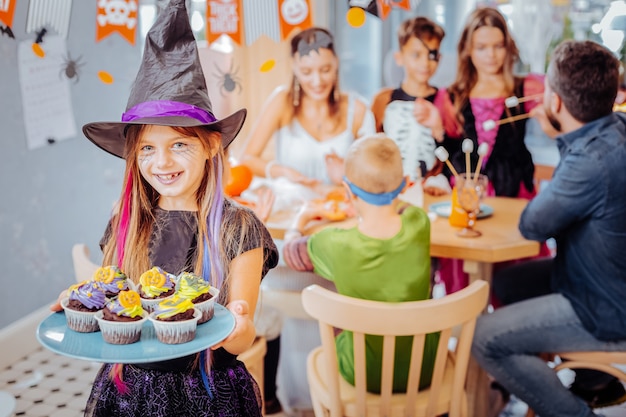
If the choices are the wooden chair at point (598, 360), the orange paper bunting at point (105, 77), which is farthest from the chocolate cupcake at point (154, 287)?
the wooden chair at point (598, 360)

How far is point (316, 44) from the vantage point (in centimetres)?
240

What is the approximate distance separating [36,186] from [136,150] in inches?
63.9

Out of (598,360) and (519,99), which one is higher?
(519,99)

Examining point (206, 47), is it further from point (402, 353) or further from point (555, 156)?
point (555, 156)

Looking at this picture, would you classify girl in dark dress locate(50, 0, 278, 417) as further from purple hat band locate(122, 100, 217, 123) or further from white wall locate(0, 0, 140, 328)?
white wall locate(0, 0, 140, 328)

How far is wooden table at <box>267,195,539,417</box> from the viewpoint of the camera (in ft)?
6.70

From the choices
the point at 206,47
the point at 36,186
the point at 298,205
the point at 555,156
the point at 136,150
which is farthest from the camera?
the point at 555,156

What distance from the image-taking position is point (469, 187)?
7.18 feet

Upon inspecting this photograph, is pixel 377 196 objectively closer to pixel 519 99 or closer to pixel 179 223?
pixel 179 223

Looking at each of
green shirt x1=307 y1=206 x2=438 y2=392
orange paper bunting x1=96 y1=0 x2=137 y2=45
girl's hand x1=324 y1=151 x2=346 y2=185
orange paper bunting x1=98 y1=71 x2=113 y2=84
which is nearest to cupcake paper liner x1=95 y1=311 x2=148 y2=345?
orange paper bunting x1=98 y1=71 x2=113 y2=84

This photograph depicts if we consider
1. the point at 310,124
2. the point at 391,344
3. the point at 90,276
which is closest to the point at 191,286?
the point at 90,276

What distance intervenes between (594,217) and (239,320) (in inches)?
47.0

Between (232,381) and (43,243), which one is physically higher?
(232,381)

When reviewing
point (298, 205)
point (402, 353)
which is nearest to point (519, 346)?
point (402, 353)
